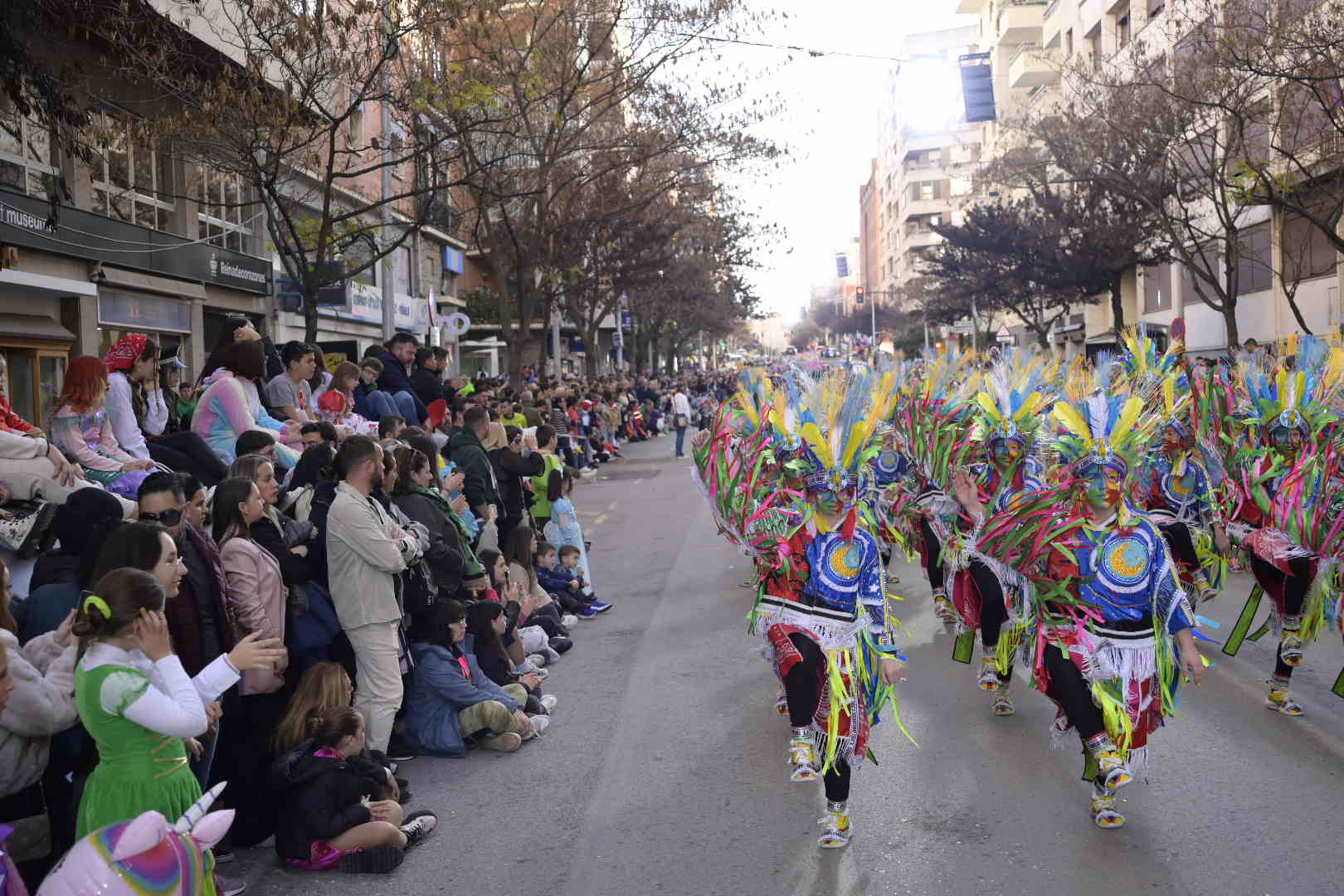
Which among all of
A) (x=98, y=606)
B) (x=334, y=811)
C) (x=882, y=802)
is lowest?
(x=882, y=802)

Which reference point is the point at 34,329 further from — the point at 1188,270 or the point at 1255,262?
the point at 1188,270

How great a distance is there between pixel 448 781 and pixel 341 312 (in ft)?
76.2

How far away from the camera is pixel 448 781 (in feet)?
20.5

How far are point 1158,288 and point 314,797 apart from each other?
35.7 m

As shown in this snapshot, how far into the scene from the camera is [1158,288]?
36656 mm

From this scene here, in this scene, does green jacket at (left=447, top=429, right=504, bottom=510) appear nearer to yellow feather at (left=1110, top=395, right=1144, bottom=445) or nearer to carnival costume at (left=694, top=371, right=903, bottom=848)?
carnival costume at (left=694, top=371, right=903, bottom=848)

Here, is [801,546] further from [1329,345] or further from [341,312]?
[341,312]

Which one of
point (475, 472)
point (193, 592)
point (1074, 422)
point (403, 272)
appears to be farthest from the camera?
point (403, 272)

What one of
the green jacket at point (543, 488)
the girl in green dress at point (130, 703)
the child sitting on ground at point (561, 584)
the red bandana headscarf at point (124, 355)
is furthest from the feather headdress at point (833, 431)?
the green jacket at point (543, 488)

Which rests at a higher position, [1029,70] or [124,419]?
[1029,70]

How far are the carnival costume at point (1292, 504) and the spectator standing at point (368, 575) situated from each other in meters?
4.81

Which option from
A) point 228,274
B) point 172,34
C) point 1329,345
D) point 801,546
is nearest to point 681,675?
point 801,546

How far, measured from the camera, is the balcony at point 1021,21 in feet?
182

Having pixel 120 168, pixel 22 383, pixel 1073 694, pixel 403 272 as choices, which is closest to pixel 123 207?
pixel 120 168
